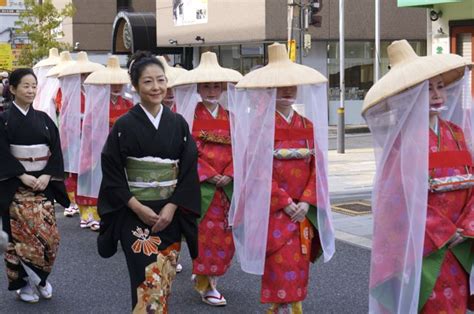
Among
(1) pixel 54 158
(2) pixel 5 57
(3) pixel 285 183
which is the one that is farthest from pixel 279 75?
(2) pixel 5 57

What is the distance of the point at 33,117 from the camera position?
17.8 ft

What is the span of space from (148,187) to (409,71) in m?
1.56

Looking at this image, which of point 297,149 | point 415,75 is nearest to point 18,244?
point 297,149

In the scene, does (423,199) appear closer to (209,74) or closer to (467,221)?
(467,221)

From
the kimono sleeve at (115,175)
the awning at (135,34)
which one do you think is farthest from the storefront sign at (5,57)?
the kimono sleeve at (115,175)

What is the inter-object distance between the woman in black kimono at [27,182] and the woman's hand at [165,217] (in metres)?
1.70

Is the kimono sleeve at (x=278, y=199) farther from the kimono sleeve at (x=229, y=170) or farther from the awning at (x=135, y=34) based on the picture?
the awning at (x=135, y=34)

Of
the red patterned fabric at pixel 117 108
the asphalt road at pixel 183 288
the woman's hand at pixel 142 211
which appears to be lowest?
the asphalt road at pixel 183 288

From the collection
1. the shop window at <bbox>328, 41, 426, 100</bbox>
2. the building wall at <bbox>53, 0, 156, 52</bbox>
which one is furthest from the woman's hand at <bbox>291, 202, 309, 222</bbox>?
the building wall at <bbox>53, 0, 156, 52</bbox>

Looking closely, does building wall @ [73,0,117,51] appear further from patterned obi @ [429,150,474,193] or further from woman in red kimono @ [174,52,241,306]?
patterned obi @ [429,150,474,193]

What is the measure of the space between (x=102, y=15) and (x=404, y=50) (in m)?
34.0

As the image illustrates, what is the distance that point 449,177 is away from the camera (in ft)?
11.4

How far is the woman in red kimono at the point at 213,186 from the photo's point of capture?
534 cm

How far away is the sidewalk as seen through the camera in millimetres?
7668
